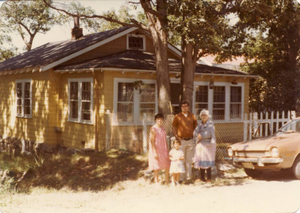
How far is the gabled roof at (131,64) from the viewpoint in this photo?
13.5 meters

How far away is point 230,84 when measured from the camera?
54.2ft

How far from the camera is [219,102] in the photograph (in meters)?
16.4

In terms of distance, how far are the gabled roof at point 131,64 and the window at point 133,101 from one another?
0.59m

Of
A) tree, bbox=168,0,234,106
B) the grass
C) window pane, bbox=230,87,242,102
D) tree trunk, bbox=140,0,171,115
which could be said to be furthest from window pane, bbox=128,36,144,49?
tree, bbox=168,0,234,106

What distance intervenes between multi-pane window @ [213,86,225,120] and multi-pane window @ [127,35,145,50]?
3.77 metres

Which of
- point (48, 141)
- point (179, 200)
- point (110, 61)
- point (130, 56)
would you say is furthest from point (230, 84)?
point (179, 200)

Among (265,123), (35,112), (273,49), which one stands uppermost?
(273,49)

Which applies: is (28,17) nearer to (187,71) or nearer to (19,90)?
(19,90)

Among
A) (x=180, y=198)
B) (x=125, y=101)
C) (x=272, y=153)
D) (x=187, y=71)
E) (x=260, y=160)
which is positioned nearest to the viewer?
(x=180, y=198)

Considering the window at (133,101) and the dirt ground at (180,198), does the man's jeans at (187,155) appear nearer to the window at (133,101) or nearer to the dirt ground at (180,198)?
the dirt ground at (180,198)

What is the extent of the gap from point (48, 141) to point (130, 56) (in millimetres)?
4541

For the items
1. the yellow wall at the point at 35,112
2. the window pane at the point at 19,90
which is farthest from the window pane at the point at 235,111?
the window pane at the point at 19,90

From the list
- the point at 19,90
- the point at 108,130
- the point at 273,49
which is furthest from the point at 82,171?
the point at 273,49

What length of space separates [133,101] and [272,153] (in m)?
6.39
